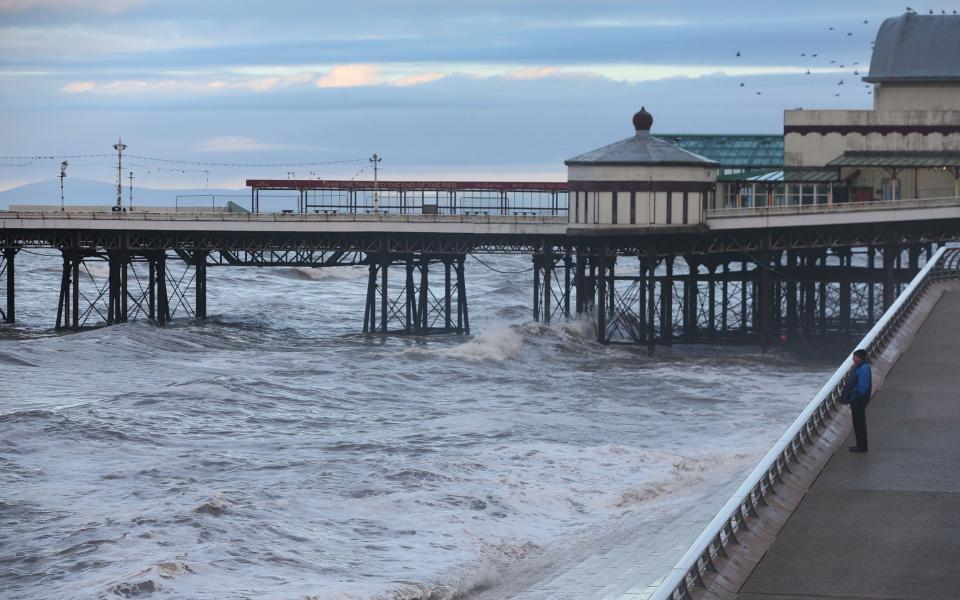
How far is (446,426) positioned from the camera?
129ft

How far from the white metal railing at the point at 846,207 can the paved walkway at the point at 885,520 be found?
126 feet

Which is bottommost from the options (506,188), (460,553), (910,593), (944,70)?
(460,553)

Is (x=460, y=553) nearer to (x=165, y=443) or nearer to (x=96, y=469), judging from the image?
(x=96, y=469)

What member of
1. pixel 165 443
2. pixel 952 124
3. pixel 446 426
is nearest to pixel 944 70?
pixel 952 124

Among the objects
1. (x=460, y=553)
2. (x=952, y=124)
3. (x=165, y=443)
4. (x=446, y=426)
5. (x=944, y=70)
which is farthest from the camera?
(x=944, y=70)

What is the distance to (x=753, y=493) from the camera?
685 inches

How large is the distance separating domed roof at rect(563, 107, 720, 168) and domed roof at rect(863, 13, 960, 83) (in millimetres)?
15833

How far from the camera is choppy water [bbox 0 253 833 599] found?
78.3 feet

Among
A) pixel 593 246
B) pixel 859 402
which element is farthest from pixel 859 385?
pixel 593 246

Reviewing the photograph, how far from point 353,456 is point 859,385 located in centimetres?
1583

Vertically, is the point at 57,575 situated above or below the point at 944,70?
below

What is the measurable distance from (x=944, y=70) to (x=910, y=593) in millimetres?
65643

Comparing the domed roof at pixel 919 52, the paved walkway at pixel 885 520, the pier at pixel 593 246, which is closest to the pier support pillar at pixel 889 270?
the pier at pixel 593 246

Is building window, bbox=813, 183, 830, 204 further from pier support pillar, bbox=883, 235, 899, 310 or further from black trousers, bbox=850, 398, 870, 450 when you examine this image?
black trousers, bbox=850, 398, 870, 450
